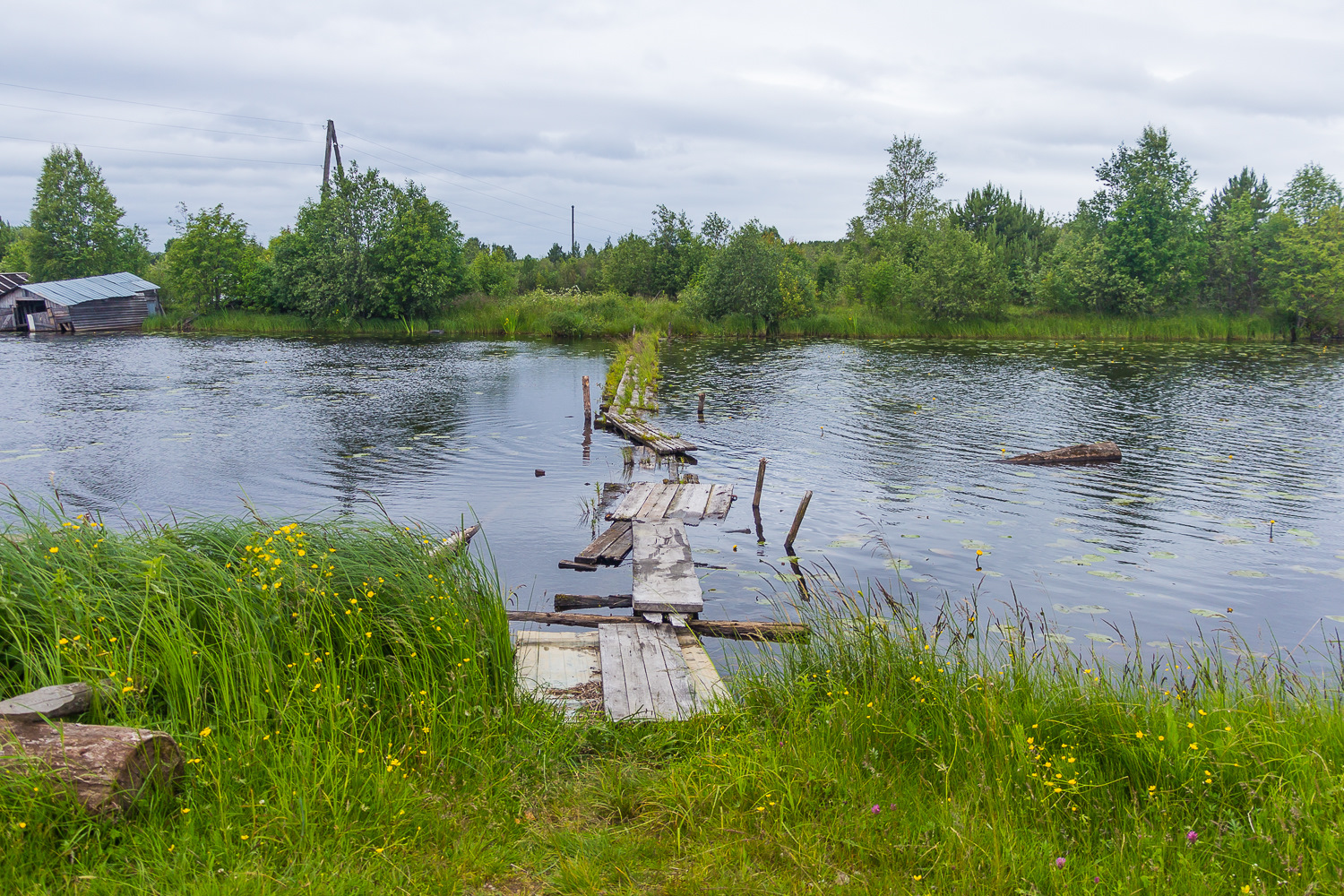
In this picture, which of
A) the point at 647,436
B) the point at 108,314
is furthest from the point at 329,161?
the point at 647,436

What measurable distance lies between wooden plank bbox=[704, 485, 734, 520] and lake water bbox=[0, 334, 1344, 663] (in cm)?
20

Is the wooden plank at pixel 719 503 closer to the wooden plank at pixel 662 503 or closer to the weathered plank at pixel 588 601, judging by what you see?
the wooden plank at pixel 662 503

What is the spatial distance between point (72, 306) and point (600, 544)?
170 feet

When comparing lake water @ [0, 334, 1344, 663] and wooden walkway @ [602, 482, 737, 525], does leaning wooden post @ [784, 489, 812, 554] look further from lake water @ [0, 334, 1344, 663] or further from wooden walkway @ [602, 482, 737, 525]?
wooden walkway @ [602, 482, 737, 525]

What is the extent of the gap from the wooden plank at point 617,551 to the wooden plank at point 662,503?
870 mm

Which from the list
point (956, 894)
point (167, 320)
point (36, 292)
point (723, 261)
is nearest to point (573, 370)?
point (723, 261)

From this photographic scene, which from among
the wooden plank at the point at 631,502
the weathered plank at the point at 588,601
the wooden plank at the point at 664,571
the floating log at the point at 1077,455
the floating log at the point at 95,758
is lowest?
the weathered plank at the point at 588,601

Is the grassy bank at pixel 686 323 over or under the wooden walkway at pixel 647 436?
over

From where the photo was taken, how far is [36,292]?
47688 mm

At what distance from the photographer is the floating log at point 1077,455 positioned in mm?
15594

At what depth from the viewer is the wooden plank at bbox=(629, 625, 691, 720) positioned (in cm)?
537

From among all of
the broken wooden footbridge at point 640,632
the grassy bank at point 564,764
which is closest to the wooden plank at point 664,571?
the broken wooden footbridge at point 640,632

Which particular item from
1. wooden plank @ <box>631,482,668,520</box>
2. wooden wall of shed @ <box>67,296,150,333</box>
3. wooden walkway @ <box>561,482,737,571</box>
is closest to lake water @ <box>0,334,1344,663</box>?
wooden walkway @ <box>561,482,737,571</box>

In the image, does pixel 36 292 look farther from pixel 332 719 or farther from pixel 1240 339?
pixel 1240 339
